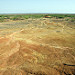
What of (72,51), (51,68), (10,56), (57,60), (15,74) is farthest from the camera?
(72,51)

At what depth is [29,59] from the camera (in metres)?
8.02

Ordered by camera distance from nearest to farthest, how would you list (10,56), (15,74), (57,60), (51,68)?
(15,74) → (51,68) → (57,60) → (10,56)

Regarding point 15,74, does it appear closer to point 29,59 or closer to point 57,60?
point 29,59

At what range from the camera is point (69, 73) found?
6.29 meters

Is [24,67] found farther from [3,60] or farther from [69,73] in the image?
[69,73]

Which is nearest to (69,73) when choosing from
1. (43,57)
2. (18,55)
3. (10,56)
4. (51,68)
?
(51,68)

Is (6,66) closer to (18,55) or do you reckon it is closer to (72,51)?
(18,55)

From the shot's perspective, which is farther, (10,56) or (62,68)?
(10,56)

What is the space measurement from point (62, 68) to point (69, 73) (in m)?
0.67

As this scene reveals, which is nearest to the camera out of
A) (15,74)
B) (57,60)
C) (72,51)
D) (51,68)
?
(15,74)

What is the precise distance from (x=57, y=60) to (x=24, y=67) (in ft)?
10.7

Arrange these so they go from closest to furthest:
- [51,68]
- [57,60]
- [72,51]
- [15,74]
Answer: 1. [15,74]
2. [51,68]
3. [57,60]
4. [72,51]

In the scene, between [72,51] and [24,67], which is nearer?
[24,67]

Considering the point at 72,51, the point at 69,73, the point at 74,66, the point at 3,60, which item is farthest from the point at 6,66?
the point at 72,51
